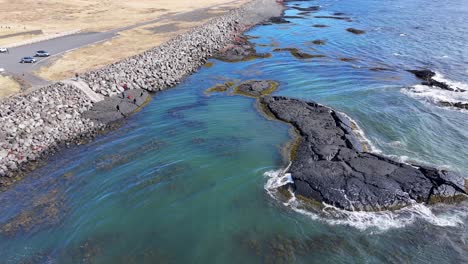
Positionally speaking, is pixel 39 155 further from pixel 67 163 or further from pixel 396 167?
pixel 396 167

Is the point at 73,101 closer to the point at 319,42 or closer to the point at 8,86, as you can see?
the point at 8,86

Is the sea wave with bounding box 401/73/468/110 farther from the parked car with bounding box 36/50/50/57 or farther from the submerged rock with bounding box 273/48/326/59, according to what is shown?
the parked car with bounding box 36/50/50/57

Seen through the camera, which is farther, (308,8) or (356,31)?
(308,8)

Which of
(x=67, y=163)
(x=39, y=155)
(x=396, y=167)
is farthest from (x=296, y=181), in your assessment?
(x=39, y=155)

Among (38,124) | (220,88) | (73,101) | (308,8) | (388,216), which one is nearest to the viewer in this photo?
(388,216)

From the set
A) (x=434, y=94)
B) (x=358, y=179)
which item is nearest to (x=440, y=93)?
(x=434, y=94)

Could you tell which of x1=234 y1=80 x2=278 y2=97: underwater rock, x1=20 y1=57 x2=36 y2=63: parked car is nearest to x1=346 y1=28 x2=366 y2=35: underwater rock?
x1=234 y1=80 x2=278 y2=97: underwater rock
